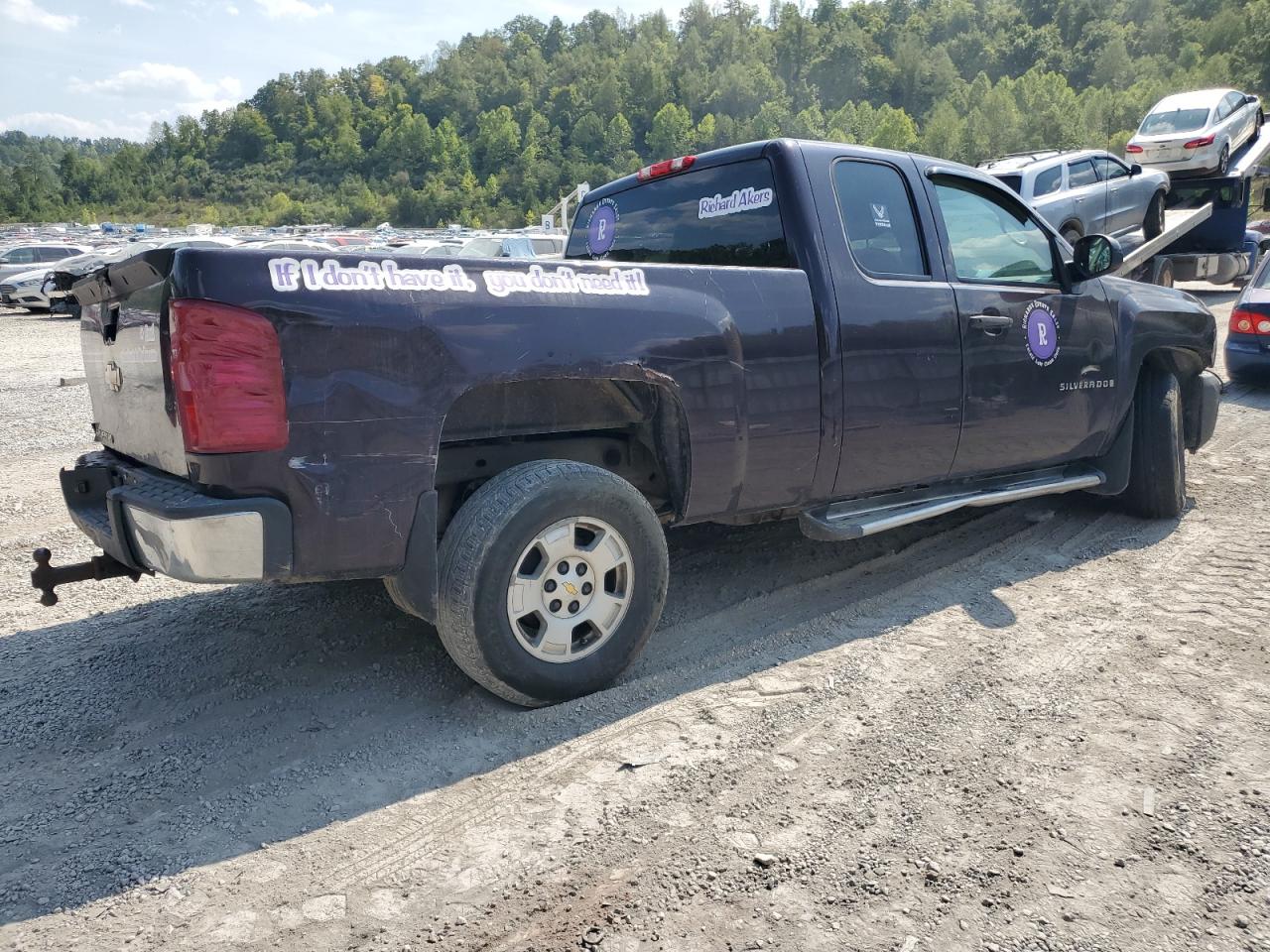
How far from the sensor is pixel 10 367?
12.9 meters

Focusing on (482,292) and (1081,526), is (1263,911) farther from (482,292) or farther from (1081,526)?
(1081,526)

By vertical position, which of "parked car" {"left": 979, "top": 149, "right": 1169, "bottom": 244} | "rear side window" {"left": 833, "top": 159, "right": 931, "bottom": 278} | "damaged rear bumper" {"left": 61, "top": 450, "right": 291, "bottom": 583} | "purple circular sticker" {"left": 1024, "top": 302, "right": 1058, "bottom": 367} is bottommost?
"damaged rear bumper" {"left": 61, "top": 450, "right": 291, "bottom": 583}

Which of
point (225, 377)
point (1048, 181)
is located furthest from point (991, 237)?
point (1048, 181)

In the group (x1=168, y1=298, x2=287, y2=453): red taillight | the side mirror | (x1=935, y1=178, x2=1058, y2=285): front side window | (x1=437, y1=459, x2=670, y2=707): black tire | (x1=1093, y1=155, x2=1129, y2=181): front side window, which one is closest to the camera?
(x1=168, y1=298, x2=287, y2=453): red taillight

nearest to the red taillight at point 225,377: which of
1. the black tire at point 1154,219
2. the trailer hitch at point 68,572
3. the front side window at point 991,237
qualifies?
the trailer hitch at point 68,572

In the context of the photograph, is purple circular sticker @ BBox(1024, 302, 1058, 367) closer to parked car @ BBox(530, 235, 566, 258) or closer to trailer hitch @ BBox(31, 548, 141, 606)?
trailer hitch @ BBox(31, 548, 141, 606)

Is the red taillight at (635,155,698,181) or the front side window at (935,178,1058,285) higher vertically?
the red taillight at (635,155,698,181)

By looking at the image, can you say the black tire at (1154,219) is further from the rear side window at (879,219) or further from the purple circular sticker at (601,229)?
the purple circular sticker at (601,229)

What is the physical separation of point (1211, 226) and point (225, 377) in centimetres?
1659

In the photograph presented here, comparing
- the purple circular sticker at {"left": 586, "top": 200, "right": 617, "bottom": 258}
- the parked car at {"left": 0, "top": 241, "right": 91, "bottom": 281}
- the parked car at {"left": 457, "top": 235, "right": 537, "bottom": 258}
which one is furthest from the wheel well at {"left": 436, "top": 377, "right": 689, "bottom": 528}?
the parked car at {"left": 0, "top": 241, "right": 91, "bottom": 281}

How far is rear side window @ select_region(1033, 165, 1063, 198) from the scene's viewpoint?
11305 mm

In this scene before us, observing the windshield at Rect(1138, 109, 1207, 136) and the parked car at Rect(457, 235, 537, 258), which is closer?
the windshield at Rect(1138, 109, 1207, 136)

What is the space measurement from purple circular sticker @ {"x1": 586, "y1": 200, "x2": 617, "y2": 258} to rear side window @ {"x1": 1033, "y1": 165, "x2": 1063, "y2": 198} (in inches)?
319

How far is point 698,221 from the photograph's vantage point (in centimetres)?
436
